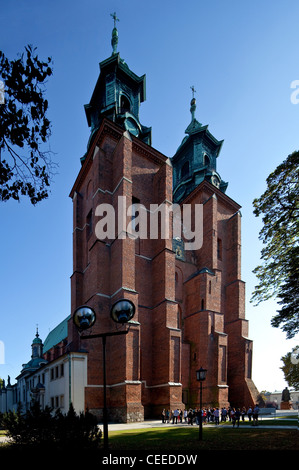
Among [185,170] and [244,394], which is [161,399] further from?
[185,170]

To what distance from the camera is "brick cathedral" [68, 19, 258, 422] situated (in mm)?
21891

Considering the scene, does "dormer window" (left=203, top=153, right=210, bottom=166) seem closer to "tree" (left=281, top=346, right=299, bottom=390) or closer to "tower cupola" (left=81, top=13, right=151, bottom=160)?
"tower cupola" (left=81, top=13, right=151, bottom=160)

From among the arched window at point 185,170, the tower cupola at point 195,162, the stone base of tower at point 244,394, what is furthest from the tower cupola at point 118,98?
the stone base of tower at point 244,394

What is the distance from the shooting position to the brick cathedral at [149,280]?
2189 cm

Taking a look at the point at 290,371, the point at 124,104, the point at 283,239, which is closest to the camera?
the point at 283,239

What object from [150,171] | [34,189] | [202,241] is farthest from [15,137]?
[202,241]

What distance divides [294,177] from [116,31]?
31.6 m

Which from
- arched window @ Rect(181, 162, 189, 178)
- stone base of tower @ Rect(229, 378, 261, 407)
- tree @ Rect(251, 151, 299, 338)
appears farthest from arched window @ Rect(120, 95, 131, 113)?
stone base of tower @ Rect(229, 378, 261, 407)

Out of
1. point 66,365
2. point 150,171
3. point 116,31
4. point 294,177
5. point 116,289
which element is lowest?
point 66,365

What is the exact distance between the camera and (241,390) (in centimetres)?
2816

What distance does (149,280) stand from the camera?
26.0m

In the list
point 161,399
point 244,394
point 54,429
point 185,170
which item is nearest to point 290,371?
point 244,394

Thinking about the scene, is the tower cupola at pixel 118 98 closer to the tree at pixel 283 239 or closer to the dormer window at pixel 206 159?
the dormer window at pixel 206 159

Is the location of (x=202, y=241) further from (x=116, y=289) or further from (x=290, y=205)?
(x=290, y=205)
